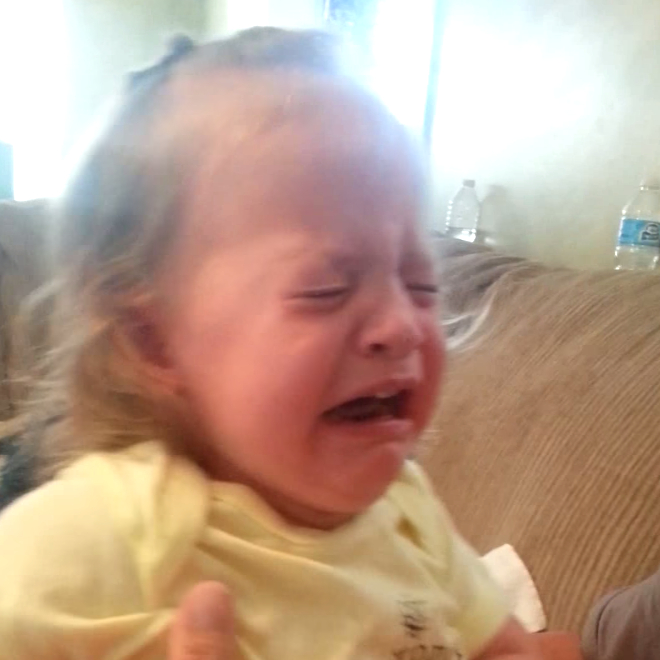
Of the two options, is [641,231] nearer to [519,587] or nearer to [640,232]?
[640,232]

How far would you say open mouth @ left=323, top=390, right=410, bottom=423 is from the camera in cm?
51

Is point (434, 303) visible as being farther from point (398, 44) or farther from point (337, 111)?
point (398, 44)

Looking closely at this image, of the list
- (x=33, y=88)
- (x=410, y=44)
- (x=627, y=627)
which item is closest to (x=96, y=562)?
(x=627, y=627)

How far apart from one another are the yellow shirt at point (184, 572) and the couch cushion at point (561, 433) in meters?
0.40

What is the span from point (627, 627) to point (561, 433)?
0.38 meters

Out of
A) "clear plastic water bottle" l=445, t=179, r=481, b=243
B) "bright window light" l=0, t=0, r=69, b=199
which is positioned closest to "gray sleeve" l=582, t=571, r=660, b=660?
"clear plastic water bottle" l=445, t=179, r=481, b=243

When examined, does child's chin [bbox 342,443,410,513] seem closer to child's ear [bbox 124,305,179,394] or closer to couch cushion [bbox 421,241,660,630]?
child's ear [bbox 124,305,179,394]

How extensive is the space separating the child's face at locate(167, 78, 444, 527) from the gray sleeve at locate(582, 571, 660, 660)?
0.90 ft

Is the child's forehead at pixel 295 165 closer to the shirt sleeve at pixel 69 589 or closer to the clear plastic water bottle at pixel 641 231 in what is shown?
the shirt sleeve at pixel 69 589

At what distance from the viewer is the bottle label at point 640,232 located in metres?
1.67

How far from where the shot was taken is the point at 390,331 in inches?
19.5

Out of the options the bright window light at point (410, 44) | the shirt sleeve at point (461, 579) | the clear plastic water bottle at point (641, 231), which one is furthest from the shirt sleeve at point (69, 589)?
the bright window light at point (410, 44)

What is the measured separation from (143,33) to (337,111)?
3.04m

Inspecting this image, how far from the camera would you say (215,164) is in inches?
20.8
